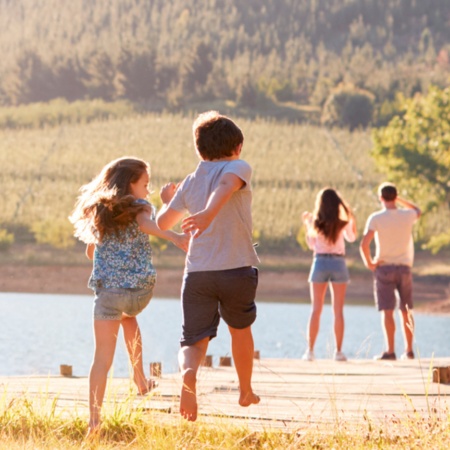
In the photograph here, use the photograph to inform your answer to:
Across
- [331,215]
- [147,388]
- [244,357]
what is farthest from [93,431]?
[331,215]

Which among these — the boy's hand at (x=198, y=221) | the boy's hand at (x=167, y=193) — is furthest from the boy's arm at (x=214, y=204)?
the boy's hand at (x=167, y=193)

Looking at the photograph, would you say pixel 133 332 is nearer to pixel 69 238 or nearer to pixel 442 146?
pixel 442 146

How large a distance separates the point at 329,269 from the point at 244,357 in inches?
189

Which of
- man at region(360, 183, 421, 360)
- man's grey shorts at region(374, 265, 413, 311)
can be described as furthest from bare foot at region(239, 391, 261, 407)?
man's grey shorts at region(374, 265, 413, 311)

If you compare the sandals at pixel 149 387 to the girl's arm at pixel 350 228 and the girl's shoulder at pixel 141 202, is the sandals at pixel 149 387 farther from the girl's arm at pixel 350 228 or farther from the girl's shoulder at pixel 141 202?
the girl's arm at pixel 350 228

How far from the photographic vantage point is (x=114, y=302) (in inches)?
245

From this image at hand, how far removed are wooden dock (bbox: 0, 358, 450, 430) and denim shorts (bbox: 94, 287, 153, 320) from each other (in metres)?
0.40

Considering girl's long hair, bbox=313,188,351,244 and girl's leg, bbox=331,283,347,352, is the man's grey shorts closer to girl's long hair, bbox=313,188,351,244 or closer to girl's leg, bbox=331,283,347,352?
girl's leg, bbox=331,283,347,352

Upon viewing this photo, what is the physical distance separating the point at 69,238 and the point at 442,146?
19390mm

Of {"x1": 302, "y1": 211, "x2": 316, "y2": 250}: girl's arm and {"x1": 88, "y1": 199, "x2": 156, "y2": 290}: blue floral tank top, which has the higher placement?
{"x1": 302, "y1": 211, "x2": 316, "y2": 250}: girl's arm

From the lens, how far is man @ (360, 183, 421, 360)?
35.1 ft

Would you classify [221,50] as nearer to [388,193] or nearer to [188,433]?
[388,193]

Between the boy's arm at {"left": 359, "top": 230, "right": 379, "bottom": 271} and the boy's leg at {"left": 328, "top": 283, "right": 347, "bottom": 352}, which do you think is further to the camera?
the boy's leg at {"left": 328, "top": 283, "right": 347, "bottom": 352}

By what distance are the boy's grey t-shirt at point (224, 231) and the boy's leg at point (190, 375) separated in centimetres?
41
